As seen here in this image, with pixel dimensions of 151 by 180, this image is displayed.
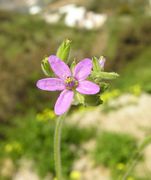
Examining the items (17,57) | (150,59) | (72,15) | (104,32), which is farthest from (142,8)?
→ (17,57)

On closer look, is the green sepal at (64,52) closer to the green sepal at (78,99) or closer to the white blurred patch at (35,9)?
the green sepal at (78,99)

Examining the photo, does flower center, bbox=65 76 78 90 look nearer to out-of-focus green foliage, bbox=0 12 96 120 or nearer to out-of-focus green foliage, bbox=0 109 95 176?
out-of-focus green foliage, bbox=0 109 95 176

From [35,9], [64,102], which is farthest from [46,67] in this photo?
[35,9]

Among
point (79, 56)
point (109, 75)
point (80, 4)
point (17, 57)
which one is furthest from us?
point (80, 4)

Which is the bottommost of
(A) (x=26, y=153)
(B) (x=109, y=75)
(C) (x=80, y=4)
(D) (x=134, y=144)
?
(C) (x=80, y=4)

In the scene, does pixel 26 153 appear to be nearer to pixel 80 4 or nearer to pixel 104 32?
pixel 104 32

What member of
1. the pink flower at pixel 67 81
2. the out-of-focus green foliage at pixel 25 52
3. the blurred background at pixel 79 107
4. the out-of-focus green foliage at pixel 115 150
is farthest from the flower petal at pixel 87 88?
the out-of-focus green foliage at pixel 25 52
